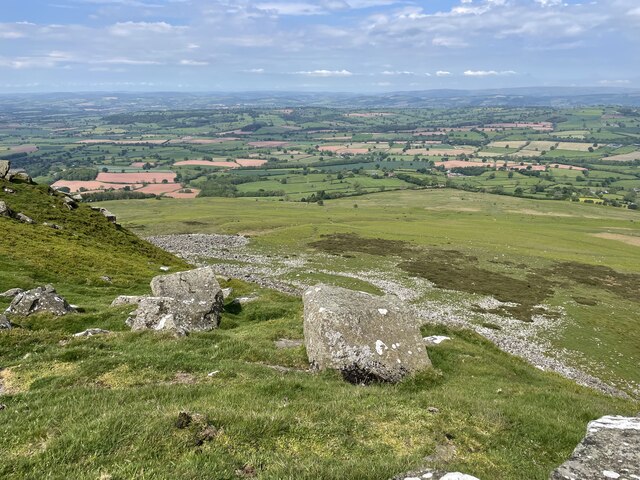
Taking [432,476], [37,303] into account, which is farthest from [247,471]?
[37,303]

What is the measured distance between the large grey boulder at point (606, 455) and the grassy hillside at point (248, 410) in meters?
2.23

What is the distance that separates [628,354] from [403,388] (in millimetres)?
42946

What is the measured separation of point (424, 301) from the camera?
6228 cm

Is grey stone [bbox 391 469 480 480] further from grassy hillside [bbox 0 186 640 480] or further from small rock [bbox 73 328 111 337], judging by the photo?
A: small rock [bbox 73 328 111 337]

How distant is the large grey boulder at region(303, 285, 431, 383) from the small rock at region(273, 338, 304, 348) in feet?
7.50

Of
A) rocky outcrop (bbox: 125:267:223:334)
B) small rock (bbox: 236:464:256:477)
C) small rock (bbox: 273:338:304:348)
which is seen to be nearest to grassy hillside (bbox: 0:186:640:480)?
small rock (bbox: 236:464:256:477)

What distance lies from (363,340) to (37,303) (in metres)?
21.3

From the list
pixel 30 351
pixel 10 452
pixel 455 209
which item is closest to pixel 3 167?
pixel 30 351

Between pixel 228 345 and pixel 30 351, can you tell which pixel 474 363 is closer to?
pixel 228 345

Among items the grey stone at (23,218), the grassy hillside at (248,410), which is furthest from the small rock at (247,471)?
the grey stone at (23,218)

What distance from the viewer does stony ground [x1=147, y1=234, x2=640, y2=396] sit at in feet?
147

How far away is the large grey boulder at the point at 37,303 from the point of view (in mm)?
25281

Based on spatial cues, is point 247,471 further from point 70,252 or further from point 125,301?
point 70,252

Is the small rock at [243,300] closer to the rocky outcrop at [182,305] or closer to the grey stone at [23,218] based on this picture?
the rocky outcrop at [182,305]
